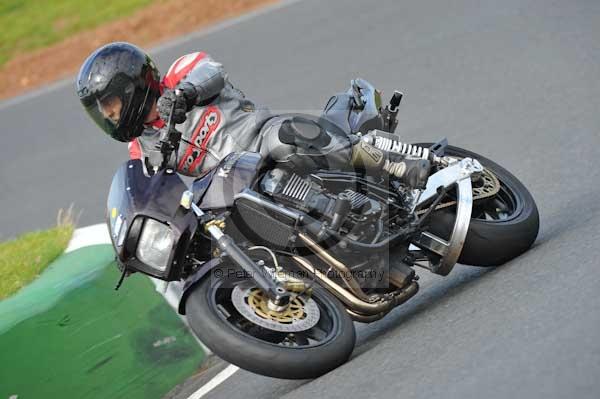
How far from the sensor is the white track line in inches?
221

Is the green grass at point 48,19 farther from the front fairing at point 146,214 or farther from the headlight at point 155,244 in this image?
the headlight at point 155,244

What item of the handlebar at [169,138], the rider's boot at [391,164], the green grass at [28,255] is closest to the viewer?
the handlebar at [169,138]

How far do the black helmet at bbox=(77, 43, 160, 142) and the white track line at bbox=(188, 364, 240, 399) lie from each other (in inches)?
58.1

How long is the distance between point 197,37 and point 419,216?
24.9 ft

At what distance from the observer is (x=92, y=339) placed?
584 centimetres

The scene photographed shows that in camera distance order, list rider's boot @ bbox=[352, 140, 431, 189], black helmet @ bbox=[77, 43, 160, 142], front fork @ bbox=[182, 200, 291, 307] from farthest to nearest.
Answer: rider's boot @ bbox=[352, 140, 431, 189]
black helmet @ bbox=[77, 43, 160, 142]
front fork @ bbox=[182, 200, 291, 307]

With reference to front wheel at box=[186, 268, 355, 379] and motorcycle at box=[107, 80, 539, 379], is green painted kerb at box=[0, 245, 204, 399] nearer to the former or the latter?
motorcycle at box=[107, 80, 539, 379]

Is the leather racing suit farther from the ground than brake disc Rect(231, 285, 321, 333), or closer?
farther from the ground

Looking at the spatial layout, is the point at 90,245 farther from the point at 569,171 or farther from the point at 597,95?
the point at 597,95

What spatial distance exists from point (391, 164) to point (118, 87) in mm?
1507

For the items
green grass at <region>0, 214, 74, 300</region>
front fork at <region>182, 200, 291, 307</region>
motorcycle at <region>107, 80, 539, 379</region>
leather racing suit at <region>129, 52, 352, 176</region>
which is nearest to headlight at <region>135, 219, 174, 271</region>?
motorcycle at <region>107, 80, 539, 379</region>

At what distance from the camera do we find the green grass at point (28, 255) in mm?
6805

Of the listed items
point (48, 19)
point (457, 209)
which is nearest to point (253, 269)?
point (457, 209)

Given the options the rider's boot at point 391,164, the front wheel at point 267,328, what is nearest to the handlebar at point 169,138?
the front wheel at point 267,328
